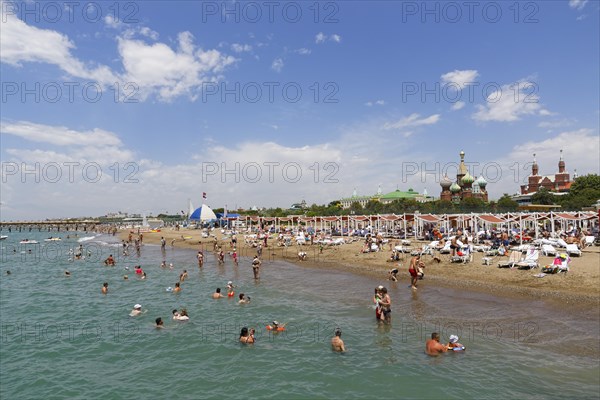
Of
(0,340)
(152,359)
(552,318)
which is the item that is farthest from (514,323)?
(0,340)

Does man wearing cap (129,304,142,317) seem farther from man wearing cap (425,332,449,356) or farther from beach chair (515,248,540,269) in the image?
beach chair (515,248,540,269)

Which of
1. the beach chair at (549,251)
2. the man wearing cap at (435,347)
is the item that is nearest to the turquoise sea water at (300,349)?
the man wearing cap at (435,347)

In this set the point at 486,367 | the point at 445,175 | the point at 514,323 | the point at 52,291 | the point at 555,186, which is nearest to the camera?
the point at 486,367

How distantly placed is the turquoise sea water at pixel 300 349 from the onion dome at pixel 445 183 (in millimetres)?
82077

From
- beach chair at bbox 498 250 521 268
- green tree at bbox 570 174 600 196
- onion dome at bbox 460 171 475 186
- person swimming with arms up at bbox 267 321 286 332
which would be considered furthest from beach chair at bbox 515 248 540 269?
onion dome at bbox 460 171 475 186

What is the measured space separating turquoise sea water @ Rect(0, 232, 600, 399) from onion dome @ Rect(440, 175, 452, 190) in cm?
8208

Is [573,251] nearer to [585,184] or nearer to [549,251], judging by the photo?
[549,251]

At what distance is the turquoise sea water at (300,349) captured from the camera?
30.7ft

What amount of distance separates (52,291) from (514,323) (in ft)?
80.0

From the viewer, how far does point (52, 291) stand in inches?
893

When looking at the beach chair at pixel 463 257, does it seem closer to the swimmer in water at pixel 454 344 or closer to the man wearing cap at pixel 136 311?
the swimmer in water at pixel 454 344

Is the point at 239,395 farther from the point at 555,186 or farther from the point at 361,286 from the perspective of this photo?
the point at 555,186

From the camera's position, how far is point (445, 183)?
312 ft

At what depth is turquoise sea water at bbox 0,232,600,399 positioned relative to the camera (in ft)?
30.7
